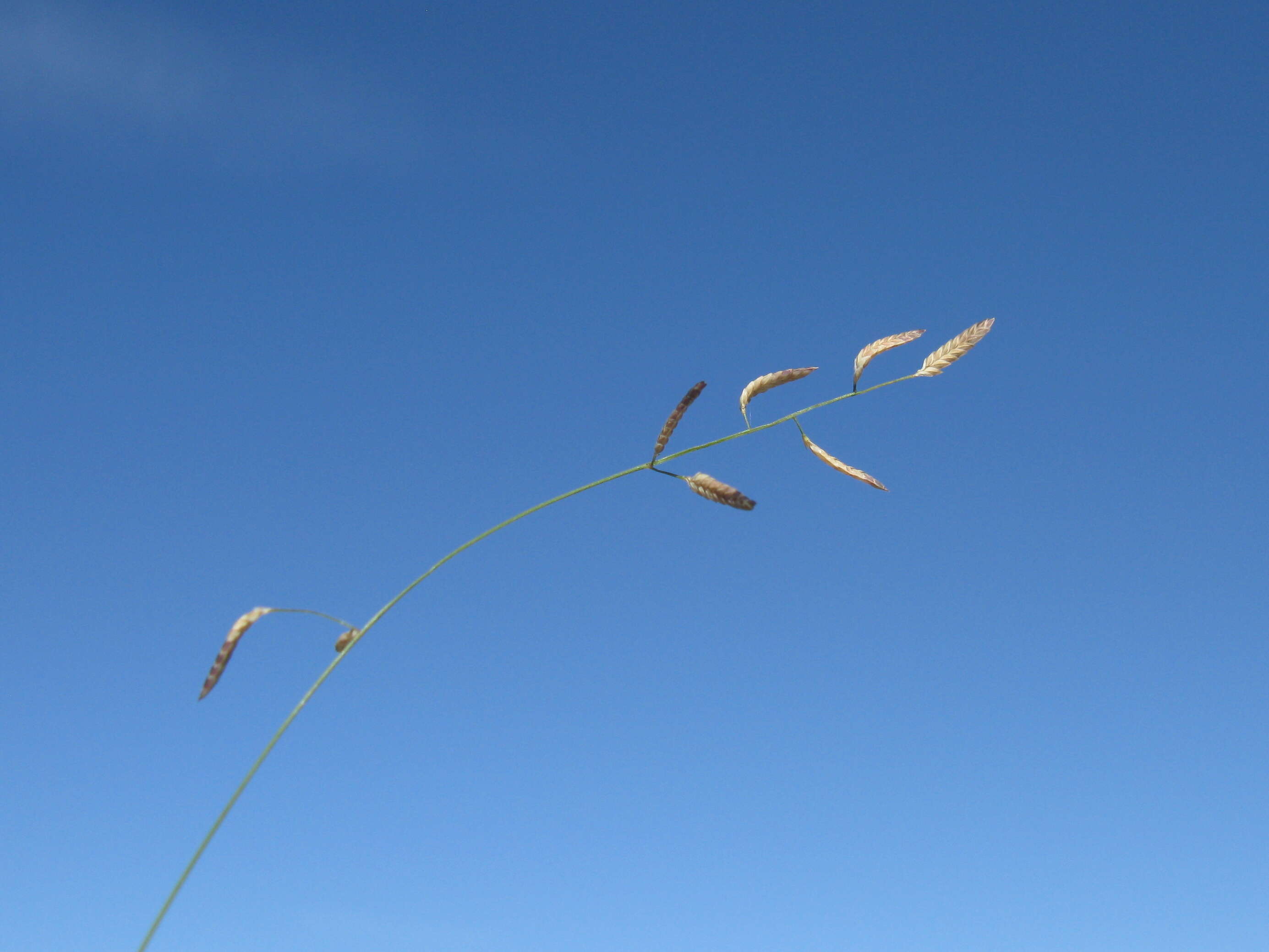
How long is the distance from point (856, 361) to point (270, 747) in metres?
1.55

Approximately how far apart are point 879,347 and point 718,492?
0.68 m

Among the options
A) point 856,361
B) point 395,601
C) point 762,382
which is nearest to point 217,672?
point 395,601

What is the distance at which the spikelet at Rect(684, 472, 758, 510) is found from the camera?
2008 millimetres

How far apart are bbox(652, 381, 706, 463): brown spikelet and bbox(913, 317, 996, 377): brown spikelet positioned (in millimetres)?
529

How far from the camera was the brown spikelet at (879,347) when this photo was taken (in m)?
2.45

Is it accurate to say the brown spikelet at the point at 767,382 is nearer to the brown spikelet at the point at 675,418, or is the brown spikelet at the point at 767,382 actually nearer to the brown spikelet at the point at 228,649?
the brown spikelet at the point at 675,418

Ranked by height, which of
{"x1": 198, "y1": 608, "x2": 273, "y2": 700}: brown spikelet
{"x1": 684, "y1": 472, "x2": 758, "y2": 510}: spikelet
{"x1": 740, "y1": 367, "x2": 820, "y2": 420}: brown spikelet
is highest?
{"x1": 740, "y1": 367, "x2": 820, "y2": 420}: brown spikelet

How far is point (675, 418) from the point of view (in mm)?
2270

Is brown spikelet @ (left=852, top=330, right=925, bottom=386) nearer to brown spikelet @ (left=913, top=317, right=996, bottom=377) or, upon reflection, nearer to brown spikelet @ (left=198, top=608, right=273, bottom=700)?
brown spikelet @ (left=913, top=317, right=996, bottom=377)

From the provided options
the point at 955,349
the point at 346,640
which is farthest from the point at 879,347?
the point at 346,640

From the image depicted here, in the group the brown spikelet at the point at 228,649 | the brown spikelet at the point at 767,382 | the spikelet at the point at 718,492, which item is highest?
the brown spikelet at the point at 767,382

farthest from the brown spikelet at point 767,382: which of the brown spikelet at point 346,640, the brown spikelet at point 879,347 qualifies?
the brown spikelet at point 346,640

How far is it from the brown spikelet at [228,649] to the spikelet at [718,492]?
2.86 feet

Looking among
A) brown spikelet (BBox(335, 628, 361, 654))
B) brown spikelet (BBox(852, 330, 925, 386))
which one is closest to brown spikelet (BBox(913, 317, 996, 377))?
brown spikelet (BBox(852, 330, 925, 386))
